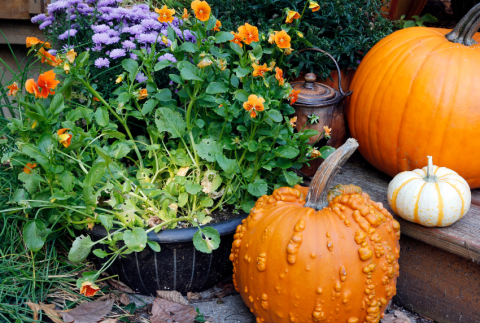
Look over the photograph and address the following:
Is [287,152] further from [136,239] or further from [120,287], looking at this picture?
[120,287]

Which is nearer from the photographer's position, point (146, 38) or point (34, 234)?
point (34, 234)

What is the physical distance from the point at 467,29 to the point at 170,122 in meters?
1.31

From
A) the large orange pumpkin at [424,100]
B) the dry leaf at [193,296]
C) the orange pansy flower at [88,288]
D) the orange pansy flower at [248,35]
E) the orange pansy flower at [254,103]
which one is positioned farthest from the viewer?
the dry leaf at [193,296]

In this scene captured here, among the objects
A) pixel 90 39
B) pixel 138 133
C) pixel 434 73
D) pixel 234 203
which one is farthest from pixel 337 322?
pixel 90 39

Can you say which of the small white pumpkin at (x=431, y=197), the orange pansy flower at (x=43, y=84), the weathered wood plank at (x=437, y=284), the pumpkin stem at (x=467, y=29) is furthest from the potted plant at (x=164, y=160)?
the pumpkin stem at (x=467, y=29)

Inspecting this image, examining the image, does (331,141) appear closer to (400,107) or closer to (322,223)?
(400,107)

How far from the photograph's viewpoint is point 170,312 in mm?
1576

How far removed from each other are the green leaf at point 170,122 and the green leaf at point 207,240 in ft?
1.37

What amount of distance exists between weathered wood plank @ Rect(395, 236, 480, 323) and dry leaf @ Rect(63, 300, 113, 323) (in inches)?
48.1

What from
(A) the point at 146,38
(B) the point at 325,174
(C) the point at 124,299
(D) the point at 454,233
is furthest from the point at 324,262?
(A) the point at 146,38

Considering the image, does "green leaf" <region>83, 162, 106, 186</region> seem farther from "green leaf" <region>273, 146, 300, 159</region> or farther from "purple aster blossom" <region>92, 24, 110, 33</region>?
"purple aster blossom" <region>92, 24, 110, 33</region>

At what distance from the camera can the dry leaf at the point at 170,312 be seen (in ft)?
5.06

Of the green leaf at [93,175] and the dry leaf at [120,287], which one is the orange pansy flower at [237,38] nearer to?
the green leaf at [93,175]

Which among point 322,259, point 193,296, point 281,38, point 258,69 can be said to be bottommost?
point 193,296
